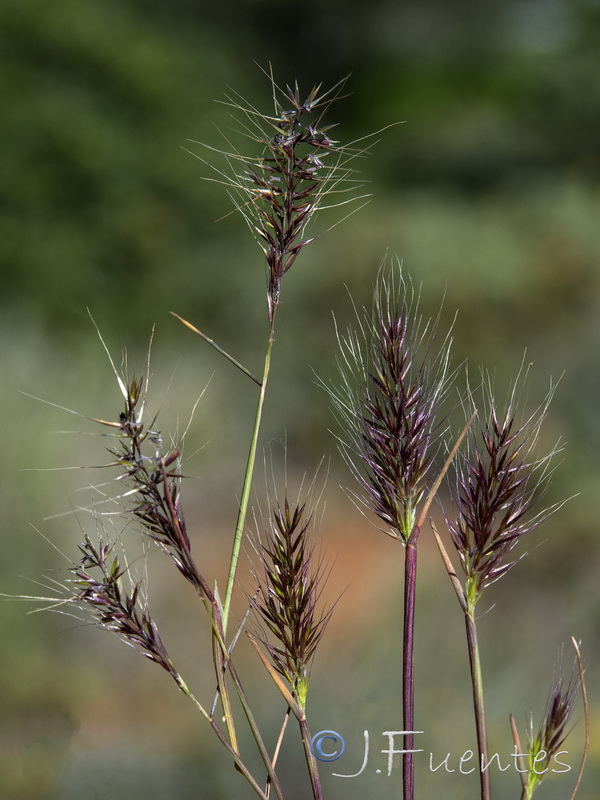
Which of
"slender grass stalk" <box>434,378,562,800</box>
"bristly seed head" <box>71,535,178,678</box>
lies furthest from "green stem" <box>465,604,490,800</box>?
"bristly seed head" <box>71,535,178,678</box>

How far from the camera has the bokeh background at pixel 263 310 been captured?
122 centimetres

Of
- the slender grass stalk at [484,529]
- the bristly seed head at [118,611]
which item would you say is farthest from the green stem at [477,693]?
the bristly seed head at [118,611]

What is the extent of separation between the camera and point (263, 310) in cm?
412

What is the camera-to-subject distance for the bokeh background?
122 centimetres

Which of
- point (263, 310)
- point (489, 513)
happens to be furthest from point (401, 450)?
point (263, 310)

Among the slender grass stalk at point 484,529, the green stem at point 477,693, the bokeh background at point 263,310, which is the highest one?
the bokeh background at point 263,310

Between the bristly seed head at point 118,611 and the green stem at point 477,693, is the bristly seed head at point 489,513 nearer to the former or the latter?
the green stem at point 477,693

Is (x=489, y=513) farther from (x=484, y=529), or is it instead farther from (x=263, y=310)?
(x=263, y=310)

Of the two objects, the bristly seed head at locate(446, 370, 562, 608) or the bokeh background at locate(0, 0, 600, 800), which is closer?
the bristly seed head at locate(446, 370, 562, 608)

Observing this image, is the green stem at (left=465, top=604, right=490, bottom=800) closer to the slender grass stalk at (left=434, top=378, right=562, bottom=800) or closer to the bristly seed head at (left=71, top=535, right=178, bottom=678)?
the slender grass stalk at (left=434, top=378, right=562, bottom=800)

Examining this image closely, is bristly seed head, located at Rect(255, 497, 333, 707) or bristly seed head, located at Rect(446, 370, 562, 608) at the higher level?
bristly seed head, located at Rect(446, 370, 562, 608)

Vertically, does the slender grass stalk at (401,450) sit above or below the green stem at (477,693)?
above

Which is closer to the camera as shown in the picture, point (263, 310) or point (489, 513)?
point (489, 513)

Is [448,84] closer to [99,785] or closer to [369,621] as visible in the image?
[369,621]
